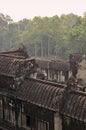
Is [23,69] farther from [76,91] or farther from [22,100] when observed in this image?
[76,91]

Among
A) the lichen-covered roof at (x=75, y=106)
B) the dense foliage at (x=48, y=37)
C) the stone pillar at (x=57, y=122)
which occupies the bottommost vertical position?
the stone pillar at (x=57, y=122)

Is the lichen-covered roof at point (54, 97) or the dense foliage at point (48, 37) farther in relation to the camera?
the dense foliage at point (48, 37)

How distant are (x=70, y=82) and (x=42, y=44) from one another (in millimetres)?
61565

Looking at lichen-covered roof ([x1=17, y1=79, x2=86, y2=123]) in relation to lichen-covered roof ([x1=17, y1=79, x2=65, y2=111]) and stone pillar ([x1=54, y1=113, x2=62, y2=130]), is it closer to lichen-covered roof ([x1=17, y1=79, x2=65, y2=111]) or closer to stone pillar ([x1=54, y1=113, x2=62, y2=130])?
lichen-covered roof ([x1=17, y1=79, x2=65, y2=111])

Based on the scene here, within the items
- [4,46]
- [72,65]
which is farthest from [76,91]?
[4,46]

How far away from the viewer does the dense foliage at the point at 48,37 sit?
7169 centimetres

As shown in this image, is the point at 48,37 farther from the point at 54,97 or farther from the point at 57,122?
the point at 57,122

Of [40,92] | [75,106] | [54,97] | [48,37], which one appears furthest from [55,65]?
[48,37]

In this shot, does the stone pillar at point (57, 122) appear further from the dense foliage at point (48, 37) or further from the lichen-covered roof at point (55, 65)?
the dense foliage at point (48, 37)

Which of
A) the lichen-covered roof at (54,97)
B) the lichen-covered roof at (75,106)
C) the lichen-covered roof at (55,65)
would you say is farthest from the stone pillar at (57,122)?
the lichen-covered roof at (55,65)

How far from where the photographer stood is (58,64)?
163 ft

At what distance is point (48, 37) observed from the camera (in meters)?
80.1

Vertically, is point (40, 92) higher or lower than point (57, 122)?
higher

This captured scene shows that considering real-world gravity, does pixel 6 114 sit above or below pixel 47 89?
below
